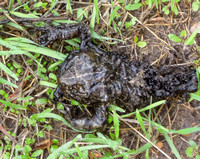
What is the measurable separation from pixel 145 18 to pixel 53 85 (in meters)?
2.55

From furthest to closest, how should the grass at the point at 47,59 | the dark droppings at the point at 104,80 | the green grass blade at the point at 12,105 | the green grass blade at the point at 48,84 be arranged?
1. the green grass blade at the point at 48,84
2. the grass at the point at 47,59
3. the green grass blade at the point at 12,105
4. the dark droppings at the point at 104,80

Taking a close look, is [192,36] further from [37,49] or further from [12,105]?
[12,105]

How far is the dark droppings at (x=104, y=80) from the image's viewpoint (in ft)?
14.3

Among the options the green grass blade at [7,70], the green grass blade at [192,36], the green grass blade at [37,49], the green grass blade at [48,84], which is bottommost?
the green grass blade at [48,84]

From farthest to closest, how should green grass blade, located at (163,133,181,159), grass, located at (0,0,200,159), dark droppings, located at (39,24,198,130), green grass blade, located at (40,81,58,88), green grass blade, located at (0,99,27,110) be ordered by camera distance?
green grass blade, located at (40,81,58,88) < grass, located at (0,0,200,159) < green grass blade, located at (0,99,27,110) < dark droppings, located at (39,24,198,130) < green grass blade, located at (163,133,181,159)

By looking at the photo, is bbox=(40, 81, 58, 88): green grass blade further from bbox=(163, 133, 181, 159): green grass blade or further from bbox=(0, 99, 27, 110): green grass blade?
bbox=(163, 133, 181, 159): green grass blade

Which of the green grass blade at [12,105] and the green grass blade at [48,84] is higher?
the green grass blade at [48,84]

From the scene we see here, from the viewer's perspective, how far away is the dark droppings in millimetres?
4352

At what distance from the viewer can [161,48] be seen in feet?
16.0

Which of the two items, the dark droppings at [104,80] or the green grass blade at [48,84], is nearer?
the dark droppings at [104,80]

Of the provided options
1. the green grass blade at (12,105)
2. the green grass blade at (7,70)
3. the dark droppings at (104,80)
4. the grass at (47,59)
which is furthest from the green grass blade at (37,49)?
the green grass blade at (12,105)

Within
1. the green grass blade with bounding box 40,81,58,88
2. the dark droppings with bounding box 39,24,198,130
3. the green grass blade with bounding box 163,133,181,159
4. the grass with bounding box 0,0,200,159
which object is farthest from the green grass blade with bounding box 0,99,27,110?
the green grass blade with bounding box 163,133,181,159

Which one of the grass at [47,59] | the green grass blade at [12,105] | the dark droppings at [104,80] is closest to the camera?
the dark droppings at [104,80]

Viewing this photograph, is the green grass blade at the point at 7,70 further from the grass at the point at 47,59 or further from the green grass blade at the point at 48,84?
the green grass blade at the point at 48,84
